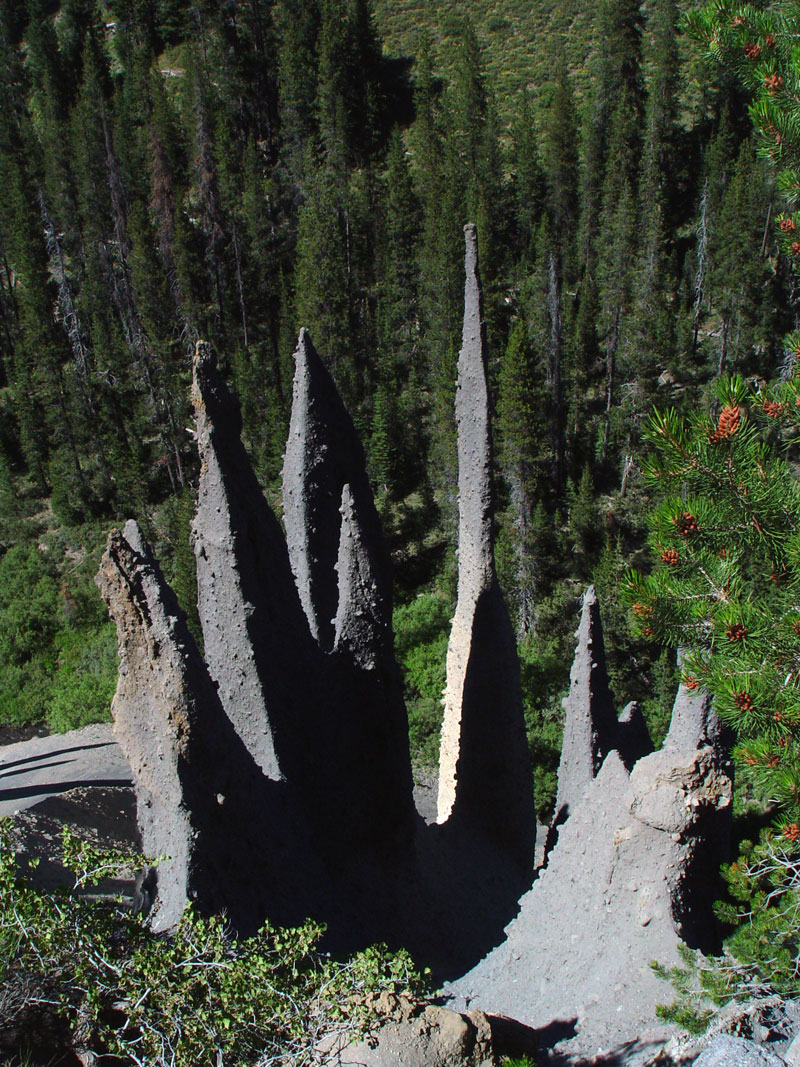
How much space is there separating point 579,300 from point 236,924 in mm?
34482

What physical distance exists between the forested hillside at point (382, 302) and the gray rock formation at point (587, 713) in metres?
9.37

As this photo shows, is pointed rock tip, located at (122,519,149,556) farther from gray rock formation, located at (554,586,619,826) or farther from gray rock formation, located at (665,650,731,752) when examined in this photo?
gray rock formation, located at (554,586,619,826)

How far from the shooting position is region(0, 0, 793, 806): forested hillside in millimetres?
28281

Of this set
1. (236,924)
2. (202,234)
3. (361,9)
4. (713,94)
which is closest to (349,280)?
(202,234)

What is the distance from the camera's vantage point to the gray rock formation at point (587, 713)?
33.9ft

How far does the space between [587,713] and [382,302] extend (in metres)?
31.6

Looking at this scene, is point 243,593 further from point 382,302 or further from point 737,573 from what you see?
point 382,302

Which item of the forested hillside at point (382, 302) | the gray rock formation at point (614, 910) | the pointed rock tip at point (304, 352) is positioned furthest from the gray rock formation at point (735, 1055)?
the forested hillside at point (382, 302)

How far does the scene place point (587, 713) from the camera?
1047 centimetres

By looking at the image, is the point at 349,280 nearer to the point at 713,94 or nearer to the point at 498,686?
the point at 713,94

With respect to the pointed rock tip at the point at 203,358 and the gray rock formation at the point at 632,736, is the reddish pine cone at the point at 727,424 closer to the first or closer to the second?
the pointed rock tip at the point at 203,358

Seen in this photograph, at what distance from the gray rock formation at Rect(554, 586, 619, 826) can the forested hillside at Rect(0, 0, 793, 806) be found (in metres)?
9.37

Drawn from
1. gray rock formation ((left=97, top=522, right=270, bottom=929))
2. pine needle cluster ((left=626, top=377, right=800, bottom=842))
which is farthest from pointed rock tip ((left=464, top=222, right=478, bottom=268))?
gray rock formation ((left=97, top=522, right=270, bottom=929))

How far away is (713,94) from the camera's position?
45.6 meters
